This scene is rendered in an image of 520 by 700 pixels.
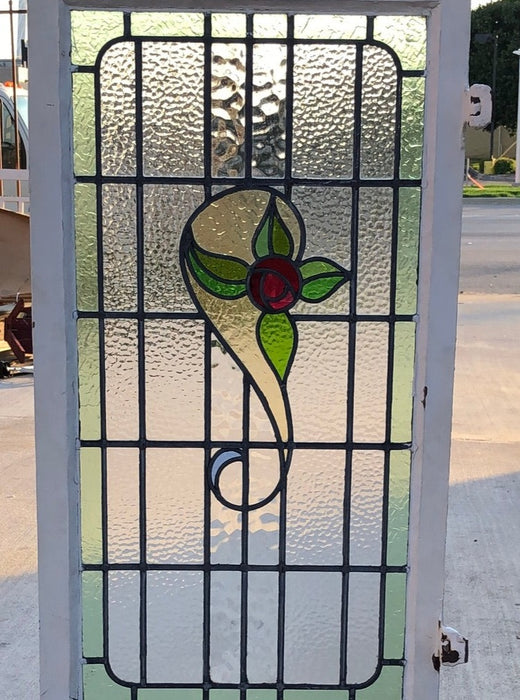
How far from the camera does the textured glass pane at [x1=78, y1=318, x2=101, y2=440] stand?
218 centimetres

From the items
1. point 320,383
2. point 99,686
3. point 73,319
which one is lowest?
point 99,686

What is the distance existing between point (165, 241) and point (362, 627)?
1002mm

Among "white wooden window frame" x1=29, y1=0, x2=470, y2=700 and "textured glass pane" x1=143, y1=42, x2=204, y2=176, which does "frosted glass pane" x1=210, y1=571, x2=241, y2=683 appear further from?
"textured glass pane" x1=143, y1=42, x2=204, y2=176

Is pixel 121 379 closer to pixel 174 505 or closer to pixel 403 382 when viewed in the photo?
pixel 174 505

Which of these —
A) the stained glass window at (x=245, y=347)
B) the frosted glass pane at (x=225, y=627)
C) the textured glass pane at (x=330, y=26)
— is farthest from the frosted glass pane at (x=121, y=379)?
the textured glass pane at (x=330, y=26)

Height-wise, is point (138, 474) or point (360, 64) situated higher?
point (360, 64)

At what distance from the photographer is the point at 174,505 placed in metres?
2.25

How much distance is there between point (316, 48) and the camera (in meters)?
2.09

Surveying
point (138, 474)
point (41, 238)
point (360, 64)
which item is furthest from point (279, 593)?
point (360, 64)

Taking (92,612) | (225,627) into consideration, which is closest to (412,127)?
(225,627)

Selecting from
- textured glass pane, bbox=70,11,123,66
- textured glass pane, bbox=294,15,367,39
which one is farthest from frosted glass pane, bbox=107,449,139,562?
textured glass pane, bbox=294,15,367,39

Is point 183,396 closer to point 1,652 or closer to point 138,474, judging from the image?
point 138,474

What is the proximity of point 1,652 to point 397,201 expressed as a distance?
2.04 metres

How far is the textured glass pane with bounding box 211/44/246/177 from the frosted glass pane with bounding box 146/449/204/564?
0.65 meters
